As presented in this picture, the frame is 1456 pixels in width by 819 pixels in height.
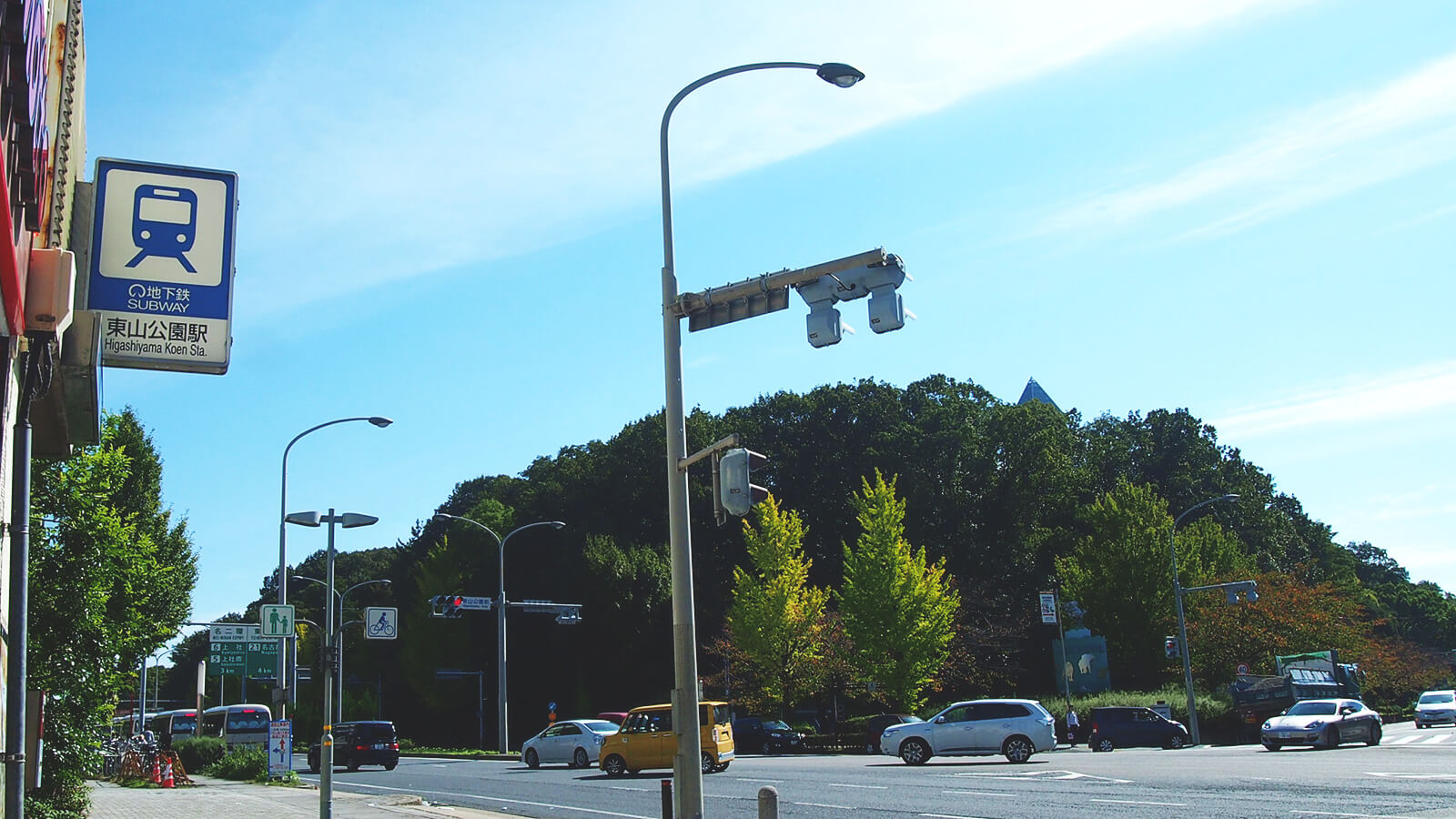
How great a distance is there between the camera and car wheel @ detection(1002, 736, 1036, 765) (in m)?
28.3

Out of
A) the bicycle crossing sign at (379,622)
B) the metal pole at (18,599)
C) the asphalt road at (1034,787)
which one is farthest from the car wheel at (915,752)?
the metal pole at (18,599)

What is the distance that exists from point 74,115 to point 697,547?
2184 inches

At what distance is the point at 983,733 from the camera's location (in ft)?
94.6

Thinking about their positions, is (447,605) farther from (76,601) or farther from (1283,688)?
(1283,688)

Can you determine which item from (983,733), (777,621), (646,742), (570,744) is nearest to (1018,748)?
(983,733)

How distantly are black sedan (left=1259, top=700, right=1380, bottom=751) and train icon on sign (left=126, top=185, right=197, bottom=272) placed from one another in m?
29.7

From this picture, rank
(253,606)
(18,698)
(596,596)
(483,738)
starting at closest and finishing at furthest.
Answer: (18,698), (596,596), (483,738), (253,606)

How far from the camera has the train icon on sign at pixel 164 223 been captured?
Answer: 9867mm

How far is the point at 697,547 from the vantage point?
65438 millimetres

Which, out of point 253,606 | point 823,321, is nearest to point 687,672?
point 823,321

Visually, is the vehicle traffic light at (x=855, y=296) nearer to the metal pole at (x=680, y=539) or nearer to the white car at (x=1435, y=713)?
the metal pole at (x=680, y=539)

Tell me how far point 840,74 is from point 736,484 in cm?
444

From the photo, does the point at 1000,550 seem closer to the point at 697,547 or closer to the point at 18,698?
the point at 697,547

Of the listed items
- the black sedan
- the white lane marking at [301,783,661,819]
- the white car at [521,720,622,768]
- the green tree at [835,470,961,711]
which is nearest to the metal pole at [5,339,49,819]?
the white lane marking at [301,783,661,819]
